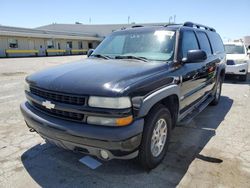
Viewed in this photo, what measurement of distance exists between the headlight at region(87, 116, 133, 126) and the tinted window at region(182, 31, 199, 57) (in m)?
1.84

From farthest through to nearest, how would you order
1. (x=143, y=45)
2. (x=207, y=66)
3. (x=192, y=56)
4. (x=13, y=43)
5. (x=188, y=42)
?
(x=13, y=43), (x=207, y=66), (x=188, y=42), (x=143, y=45), (x=192, y=56)

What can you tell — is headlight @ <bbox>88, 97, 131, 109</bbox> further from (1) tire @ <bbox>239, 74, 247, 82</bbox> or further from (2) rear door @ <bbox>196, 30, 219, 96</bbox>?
(1) tire @ <bbox>239, 74, 247, 82</bbox>

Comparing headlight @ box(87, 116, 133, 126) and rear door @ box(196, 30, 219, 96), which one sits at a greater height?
rear door @ box(196, 30, 219, 96)

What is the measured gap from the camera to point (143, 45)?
388cm

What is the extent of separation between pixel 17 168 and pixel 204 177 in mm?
2530

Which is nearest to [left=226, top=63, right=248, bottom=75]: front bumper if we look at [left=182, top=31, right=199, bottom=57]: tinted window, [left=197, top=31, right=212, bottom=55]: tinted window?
[left=197, top=31, right=212, bottom=55]: tinted window

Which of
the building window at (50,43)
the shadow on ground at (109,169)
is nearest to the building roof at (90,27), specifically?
the building window at (50,43)

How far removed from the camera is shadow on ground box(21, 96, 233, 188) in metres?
2.89

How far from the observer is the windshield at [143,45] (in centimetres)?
363

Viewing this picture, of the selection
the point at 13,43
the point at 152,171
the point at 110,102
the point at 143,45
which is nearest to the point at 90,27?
the point at 13,43

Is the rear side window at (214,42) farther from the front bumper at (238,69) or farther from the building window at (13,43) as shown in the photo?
the building window at (13,43)

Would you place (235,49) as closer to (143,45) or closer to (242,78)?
(242,78)

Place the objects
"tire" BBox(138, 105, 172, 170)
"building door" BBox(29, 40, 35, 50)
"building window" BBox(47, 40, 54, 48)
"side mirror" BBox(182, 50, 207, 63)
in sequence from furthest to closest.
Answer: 1. "building window" BBox(47, 40, 54, 48)
2. "building door" BBox(29, 40, 35, 50)
3. "side mirror" BBox(182, 50, 207, 63)
4. "tire" BBox(138, 105, 172, 170)

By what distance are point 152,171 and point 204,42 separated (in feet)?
10.8
